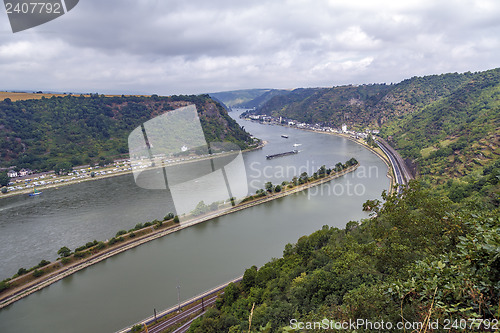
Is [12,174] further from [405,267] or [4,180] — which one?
[405,267]

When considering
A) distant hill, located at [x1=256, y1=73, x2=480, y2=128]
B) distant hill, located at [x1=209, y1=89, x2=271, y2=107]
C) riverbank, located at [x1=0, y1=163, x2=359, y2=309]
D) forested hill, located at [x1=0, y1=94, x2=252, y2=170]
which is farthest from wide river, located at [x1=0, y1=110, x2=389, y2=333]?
distant hill, located at [x1=209, y1=89, x2=271, y2=107]

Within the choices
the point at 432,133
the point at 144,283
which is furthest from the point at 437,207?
the point at 432,133

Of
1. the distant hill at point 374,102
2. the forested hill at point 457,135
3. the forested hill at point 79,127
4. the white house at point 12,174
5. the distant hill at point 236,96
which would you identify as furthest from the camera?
the distant hill at point 236,96

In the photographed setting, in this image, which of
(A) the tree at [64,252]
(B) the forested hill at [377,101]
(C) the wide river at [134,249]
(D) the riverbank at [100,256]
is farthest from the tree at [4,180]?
(B) the forested hill at [377,101]

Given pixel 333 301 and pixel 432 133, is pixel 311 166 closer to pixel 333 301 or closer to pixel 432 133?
pixel 432 133

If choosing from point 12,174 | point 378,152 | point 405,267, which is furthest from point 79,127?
Result: point 405,267

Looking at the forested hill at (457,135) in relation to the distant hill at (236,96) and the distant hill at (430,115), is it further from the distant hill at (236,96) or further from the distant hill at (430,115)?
the distant hill at (236,96)

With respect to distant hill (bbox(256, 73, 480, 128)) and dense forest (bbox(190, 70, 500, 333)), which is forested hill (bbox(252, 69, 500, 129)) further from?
dense forest (bbox(190, 70, 500, 333))

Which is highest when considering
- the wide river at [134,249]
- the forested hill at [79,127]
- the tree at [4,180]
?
the forested hill at [79,127]
